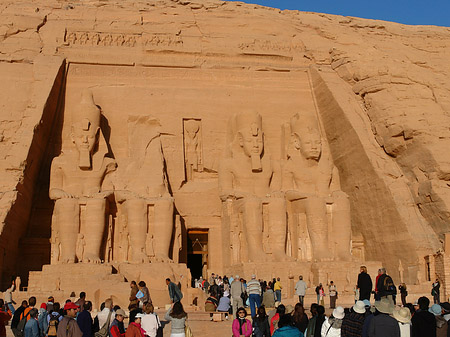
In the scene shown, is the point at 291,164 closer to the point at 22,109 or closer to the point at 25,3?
the point at 22,109

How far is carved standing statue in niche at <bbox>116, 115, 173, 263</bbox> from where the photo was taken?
1495cm

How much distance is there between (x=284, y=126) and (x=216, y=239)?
137 inches

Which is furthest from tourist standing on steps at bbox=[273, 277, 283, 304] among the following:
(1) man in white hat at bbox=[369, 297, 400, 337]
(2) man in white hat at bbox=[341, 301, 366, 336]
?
(1) man in white hat at bbox=[369, 297, 400, 337]

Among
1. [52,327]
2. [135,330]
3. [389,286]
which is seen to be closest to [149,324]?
[135,330]

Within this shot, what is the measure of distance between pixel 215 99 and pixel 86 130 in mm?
3903

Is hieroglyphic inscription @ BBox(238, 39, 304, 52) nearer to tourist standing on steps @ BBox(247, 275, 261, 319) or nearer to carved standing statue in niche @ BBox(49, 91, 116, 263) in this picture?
carved standing statue in niche @ BBox(49, 91, 116, 263)

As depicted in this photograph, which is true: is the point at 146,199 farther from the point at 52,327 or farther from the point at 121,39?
the point at 52,327

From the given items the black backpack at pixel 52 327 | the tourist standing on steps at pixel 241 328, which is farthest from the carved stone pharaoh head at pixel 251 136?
the black backpack at pixel 52 327

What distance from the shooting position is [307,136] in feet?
53.9

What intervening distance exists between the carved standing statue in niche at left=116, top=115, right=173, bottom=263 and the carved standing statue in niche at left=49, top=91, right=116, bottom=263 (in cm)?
50

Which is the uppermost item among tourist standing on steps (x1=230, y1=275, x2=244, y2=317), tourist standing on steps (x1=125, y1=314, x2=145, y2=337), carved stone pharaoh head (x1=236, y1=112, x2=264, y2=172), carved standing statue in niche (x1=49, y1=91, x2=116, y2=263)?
carved stone pharaoh head (x1=236, y1=112, x2=264, y2=172)

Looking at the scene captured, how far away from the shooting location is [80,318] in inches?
242

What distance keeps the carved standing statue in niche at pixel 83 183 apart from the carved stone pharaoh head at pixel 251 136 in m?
3.27

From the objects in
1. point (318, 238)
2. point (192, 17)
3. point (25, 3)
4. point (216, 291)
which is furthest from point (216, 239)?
point (25, 3)
